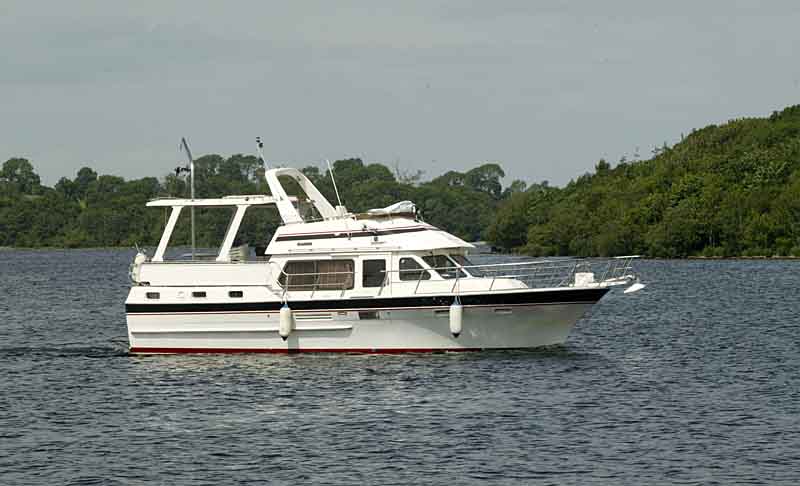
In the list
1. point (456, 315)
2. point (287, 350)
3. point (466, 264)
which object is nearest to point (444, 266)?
point (466, 264)

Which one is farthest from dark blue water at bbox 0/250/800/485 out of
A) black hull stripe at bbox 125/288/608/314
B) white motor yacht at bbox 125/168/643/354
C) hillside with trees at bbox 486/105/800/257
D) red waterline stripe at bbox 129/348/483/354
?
hillside with trees at bbox 486/105/800/257

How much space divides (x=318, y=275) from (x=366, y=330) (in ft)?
7.09

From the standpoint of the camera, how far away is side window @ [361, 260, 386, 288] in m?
38.7

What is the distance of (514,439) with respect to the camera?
28.6 metres

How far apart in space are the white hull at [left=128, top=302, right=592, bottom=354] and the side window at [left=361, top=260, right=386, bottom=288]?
95 cm

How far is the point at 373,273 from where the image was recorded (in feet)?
127

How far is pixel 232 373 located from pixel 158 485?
12007 mm

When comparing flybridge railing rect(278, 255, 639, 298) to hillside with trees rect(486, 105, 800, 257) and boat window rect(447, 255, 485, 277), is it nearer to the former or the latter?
boat window rect(447, 255, 485, 277)

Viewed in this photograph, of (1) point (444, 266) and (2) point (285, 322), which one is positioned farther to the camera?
(1) point (444, 266)

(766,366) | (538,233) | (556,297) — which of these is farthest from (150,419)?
(538,233)

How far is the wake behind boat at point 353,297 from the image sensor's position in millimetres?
38156

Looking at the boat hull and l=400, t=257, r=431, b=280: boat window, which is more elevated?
l=400, t=257, r=431, b=280: boat window

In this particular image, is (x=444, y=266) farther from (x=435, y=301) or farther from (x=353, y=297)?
(x=353, y=297)

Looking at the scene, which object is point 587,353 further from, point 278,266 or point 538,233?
point 538,233
